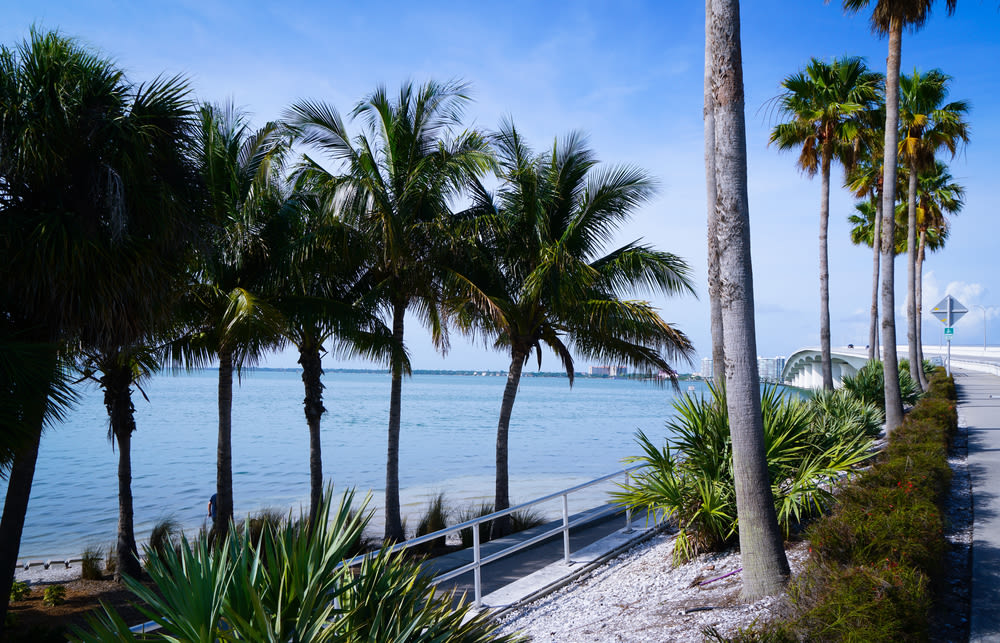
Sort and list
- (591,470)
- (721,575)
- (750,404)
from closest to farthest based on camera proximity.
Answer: (750,404)
(721,575)
(591,470)

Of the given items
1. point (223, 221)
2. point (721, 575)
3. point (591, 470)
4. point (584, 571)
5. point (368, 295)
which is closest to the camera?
point (721, 575)

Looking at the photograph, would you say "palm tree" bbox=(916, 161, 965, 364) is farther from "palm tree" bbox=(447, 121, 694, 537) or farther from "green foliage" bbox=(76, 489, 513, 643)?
"green foliage" bbox=(76, 489, 513, 643)

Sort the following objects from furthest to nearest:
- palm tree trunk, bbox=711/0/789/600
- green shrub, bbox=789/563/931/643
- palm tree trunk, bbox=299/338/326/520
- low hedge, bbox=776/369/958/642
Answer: palm tree trunk, bbox=299/338/326/520 → palm tree trunk, bbox=711/0/789/600 → low hedge, bbox=776/369/958/642 → green shrub, bbox=789/563/931/643

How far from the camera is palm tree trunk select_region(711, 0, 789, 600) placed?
19.4 ft

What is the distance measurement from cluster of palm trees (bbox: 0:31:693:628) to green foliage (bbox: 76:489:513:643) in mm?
4688

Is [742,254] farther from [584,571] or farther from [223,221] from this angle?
[223,221]

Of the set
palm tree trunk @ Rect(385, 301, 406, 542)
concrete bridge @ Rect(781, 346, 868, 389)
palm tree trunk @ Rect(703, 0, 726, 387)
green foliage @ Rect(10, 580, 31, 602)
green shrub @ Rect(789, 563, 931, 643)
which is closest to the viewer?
green shrub @ Rect(789, 563, 931, 643)

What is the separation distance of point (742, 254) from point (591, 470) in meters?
21.7

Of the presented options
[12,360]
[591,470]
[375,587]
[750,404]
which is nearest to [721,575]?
[750,404]

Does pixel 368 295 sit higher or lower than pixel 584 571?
higher

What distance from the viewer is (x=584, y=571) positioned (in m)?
8.50

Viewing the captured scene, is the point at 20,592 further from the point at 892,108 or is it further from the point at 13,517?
the point at 892,108

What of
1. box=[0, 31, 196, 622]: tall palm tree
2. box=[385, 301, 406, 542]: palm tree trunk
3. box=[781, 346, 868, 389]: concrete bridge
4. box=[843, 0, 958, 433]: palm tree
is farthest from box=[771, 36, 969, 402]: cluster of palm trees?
box=[781, 346, 868, 389]: concrete bridge

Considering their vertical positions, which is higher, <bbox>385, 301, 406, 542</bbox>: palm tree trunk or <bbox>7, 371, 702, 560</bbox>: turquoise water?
<bbox>385, 301, 406, 542</bbox>: palm tree trunk
